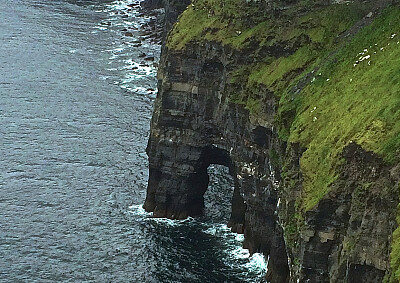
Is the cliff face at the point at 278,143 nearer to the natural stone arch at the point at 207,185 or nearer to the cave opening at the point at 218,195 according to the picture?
the natural stone arch at the point at 207,185

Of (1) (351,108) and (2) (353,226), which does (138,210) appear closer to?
(1) (351,108)

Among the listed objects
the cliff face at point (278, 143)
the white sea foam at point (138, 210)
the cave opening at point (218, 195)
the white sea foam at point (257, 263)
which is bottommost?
the white sea foam at point (257, 263)

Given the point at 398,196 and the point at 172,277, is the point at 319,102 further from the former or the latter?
the point at 172,277

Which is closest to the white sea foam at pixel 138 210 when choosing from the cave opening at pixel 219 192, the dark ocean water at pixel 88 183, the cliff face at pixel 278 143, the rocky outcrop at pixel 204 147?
the dark ocean water at pixel 88 183

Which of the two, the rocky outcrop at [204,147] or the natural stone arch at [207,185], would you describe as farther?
the natural stone arch at [207,185]

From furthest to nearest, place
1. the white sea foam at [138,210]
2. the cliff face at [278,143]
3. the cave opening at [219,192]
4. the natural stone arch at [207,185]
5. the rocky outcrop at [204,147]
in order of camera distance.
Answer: the white sea foam at [138,210], the cave opening at [219,192], the natural stone arch at [207,185], the rocky outcrop at [204,147], the cliff face at [278,143]

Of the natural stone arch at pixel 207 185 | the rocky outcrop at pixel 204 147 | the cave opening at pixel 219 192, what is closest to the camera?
the rocky outcrop at pixel 204 147

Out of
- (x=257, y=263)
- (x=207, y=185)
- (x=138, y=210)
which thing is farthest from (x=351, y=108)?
(x=138, y=210)

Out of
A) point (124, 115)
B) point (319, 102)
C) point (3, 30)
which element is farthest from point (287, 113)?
point (3, 30)

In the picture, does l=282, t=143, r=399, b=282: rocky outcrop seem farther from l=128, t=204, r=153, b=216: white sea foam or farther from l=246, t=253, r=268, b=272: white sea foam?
l=128, t=204, r=153, b=216: white sea foam
